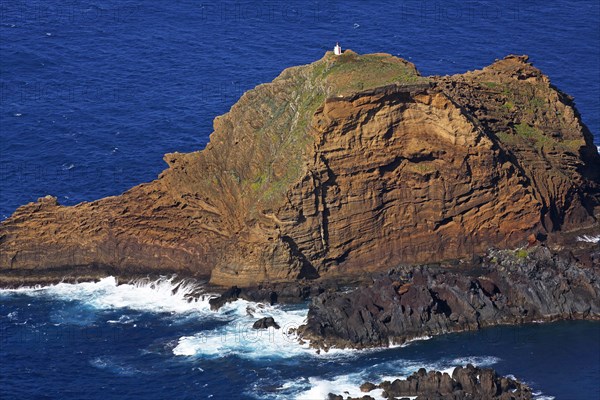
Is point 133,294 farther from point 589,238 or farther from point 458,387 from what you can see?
point 589,238

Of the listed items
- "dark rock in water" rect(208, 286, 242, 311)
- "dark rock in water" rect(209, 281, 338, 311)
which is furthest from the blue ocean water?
"dark rock in water" rect(209, 281, 338, 311)

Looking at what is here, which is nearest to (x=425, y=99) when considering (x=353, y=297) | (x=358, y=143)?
(x=358, y=143)

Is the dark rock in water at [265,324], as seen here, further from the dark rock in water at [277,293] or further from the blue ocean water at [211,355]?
the dark rock in water at [277,293]

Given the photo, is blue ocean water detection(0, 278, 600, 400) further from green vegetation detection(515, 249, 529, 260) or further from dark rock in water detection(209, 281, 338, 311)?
green vegetation detection(515, 249, 529, 260)

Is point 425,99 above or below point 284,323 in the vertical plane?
above

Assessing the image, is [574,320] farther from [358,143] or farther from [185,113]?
[185,113]

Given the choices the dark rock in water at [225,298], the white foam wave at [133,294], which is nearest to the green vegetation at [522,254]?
the dark rock in water at [225,298]
